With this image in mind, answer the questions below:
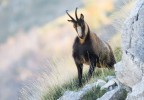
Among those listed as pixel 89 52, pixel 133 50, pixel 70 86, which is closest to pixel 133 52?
pixel 133 50

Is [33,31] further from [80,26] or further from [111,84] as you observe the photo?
[111,84]

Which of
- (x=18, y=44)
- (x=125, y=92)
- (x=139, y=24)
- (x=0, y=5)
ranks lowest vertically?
(x=125, y=92)

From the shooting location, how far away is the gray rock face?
9.21 meters

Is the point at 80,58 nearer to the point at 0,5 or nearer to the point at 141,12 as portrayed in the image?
the point at 141,12

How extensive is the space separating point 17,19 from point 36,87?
8666 cm

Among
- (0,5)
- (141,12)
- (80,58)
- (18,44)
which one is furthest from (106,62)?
(0,5)

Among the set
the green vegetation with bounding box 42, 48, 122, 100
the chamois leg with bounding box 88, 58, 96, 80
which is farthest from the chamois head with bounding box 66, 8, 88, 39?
the green vegetation with bounding box 42, 48, 122, 100

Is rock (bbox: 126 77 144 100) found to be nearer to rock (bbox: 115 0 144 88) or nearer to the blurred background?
rock (bbox: 115 0 144 88)

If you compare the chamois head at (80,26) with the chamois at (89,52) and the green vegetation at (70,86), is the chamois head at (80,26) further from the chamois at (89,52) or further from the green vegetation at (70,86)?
the green vegetation at (70,86)

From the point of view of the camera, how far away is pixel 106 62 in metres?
14.7

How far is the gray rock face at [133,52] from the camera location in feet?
30.2

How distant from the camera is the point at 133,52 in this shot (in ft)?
30.7

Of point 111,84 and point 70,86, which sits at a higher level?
point 70,86

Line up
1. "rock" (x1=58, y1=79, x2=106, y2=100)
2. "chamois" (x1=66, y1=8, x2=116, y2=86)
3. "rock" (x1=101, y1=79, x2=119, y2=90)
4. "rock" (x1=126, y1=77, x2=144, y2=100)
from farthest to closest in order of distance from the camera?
"chamois" (x1=66, y1=8, x2=116, y2=86)
"rock" (x1=58, y1=79, x2=106, y2=100)
"rock" (x1=101, y1=79, x2=119, y2=90)
"rock" (x1=126, y1=77, x2=144, y2=100)
